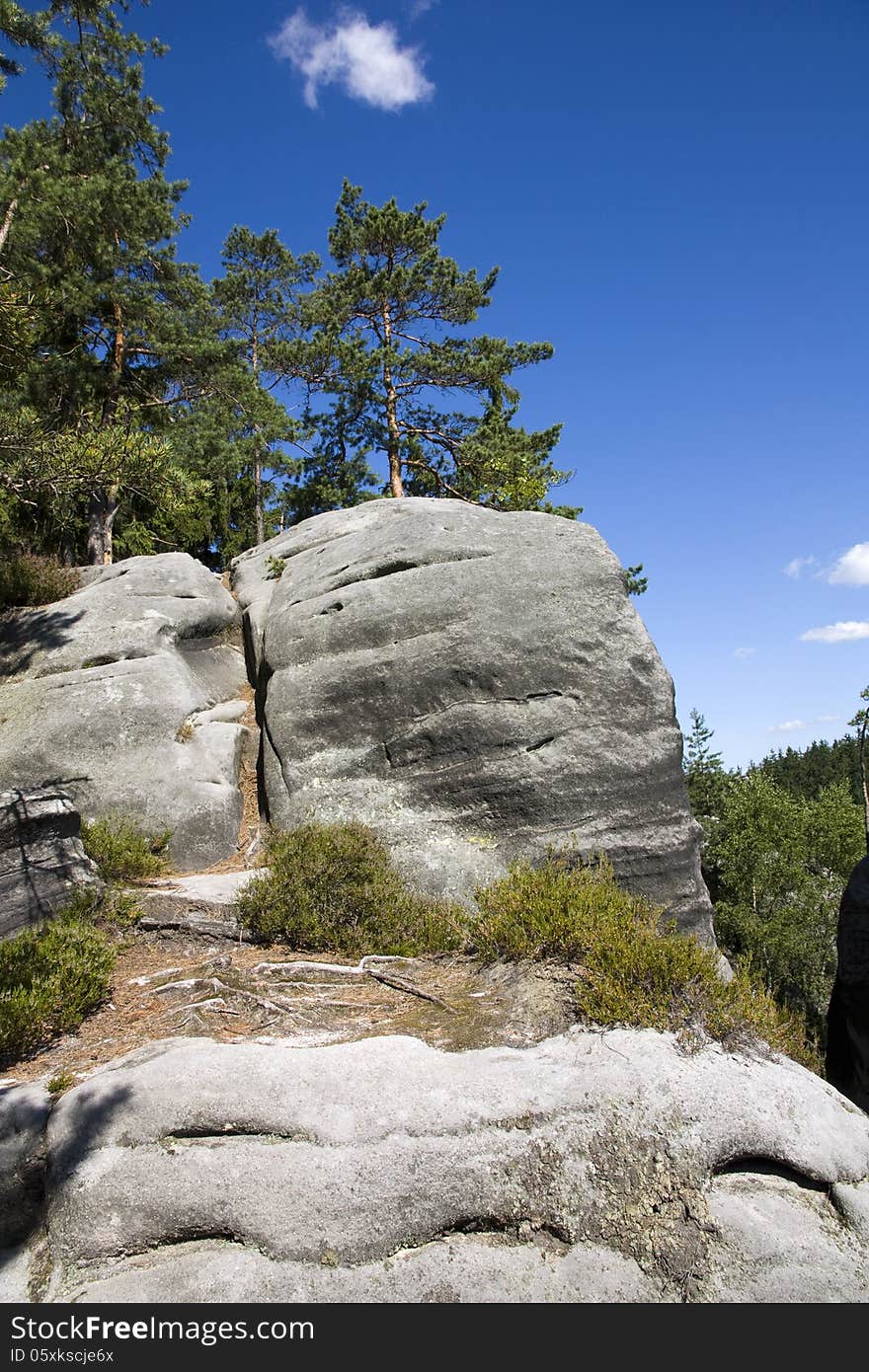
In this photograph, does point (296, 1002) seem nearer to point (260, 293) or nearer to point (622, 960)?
point (622, 960)

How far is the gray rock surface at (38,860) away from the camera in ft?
24.9

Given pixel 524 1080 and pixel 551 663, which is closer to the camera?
pixel 524 1080

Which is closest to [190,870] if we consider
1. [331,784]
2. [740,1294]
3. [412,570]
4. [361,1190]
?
[331,784]

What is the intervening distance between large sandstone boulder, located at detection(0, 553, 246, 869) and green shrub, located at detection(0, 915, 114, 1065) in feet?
11.6

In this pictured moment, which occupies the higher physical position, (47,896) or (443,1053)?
(47,896)

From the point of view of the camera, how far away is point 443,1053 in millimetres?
5441

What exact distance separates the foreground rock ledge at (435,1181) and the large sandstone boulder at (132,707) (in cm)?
576

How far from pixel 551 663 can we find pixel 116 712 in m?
6.85

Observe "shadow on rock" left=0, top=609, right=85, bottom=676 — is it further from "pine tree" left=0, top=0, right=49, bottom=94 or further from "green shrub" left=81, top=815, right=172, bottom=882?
"pine tree" left=0, top=0, right=49, bottom=94

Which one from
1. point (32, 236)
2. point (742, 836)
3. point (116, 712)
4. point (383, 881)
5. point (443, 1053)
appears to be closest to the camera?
point (443, 1053)

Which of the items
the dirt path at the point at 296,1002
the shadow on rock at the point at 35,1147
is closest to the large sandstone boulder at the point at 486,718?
the dirt path at the point at 296,1002

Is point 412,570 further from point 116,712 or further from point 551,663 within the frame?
point 116,712

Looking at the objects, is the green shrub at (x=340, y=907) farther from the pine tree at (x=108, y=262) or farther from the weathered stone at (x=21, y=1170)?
the pine tree at (x=108, y=262)
